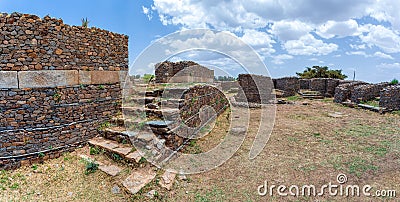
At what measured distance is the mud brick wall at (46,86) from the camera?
15.8 ft

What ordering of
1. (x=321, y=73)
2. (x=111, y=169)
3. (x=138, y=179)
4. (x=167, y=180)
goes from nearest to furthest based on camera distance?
(x=138, y=179)
(x=167, y=180)
(x=111, y=169)
(x=321, y=73)

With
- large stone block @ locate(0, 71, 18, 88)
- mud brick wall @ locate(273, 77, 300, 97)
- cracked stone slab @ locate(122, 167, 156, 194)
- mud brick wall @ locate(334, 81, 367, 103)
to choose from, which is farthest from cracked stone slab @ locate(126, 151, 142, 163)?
mud brick wall @ locate(273, 77, 300, 97)

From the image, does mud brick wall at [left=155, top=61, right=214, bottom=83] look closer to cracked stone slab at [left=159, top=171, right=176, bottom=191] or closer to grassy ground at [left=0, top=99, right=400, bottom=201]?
grassy ground at [left=0, top=99, right=400, bottom=201]

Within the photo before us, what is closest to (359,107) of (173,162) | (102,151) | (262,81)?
(262,81)

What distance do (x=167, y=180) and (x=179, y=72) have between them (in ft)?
27.1

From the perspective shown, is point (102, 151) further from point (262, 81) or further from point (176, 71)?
point (262, 81)

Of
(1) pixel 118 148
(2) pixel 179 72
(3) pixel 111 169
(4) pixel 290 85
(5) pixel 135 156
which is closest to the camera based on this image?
(3) pixel 111 169

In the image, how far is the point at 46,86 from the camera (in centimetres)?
518

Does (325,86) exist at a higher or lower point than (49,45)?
lower

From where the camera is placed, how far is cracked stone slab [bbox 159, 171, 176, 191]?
4347mm

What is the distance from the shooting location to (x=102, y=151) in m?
5.44

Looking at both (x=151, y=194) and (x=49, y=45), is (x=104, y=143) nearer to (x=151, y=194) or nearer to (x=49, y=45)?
(x=151, y=194)

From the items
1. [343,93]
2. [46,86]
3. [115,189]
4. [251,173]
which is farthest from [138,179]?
[343,93]

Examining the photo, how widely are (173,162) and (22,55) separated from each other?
13.2 ft
